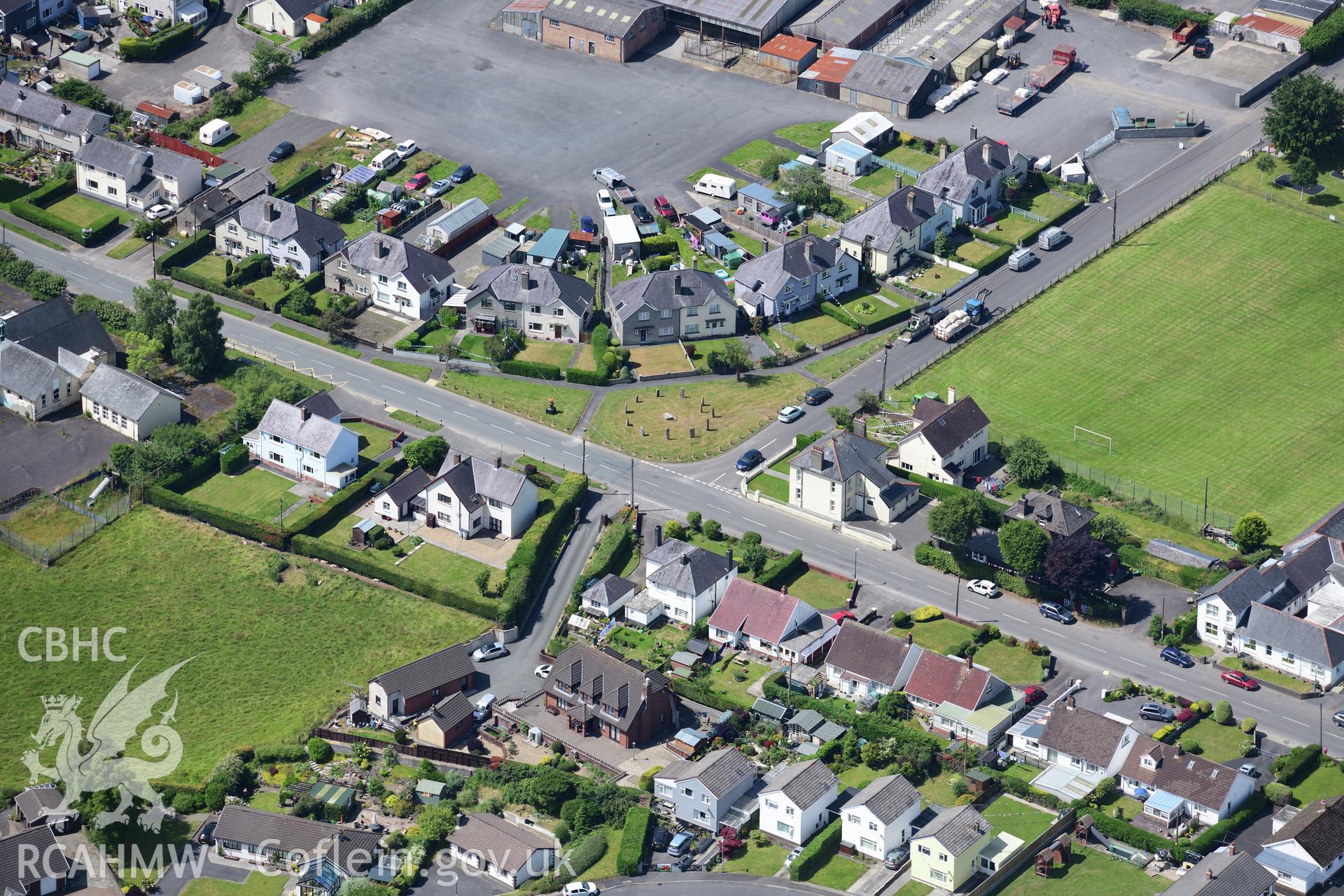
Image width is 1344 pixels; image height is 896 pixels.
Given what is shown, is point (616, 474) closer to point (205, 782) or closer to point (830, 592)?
point (830, 592)

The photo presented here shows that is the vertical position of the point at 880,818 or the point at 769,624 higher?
the point at 880,818

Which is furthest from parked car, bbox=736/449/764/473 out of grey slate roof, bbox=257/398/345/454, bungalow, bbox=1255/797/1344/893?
bungalow, bbox=1255/797/1344/893

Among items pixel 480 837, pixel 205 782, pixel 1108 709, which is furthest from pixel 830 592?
pixel 205 782

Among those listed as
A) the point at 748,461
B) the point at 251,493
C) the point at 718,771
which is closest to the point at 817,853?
the point at 718,771

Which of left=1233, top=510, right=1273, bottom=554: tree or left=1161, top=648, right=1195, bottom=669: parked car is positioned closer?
left=1161, top=648, right=1195, bottom=669: parked car

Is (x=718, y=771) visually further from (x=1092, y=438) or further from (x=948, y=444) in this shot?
(x=1092, y=438)

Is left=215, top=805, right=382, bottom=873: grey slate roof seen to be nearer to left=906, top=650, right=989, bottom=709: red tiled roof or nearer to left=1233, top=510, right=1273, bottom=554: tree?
left=906, top=650, right=989, bottom=709: red tiled roof

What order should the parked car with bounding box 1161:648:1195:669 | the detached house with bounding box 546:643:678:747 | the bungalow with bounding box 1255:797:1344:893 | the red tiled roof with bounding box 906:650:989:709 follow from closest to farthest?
the bungalow with bounding box 1255:797:1344:893 → the detached house with bounding box 546:643:678:747 → the red tiled roof with bounding box 906:650:989:709 → the parked car with bounding box 1161:648:1195:669
